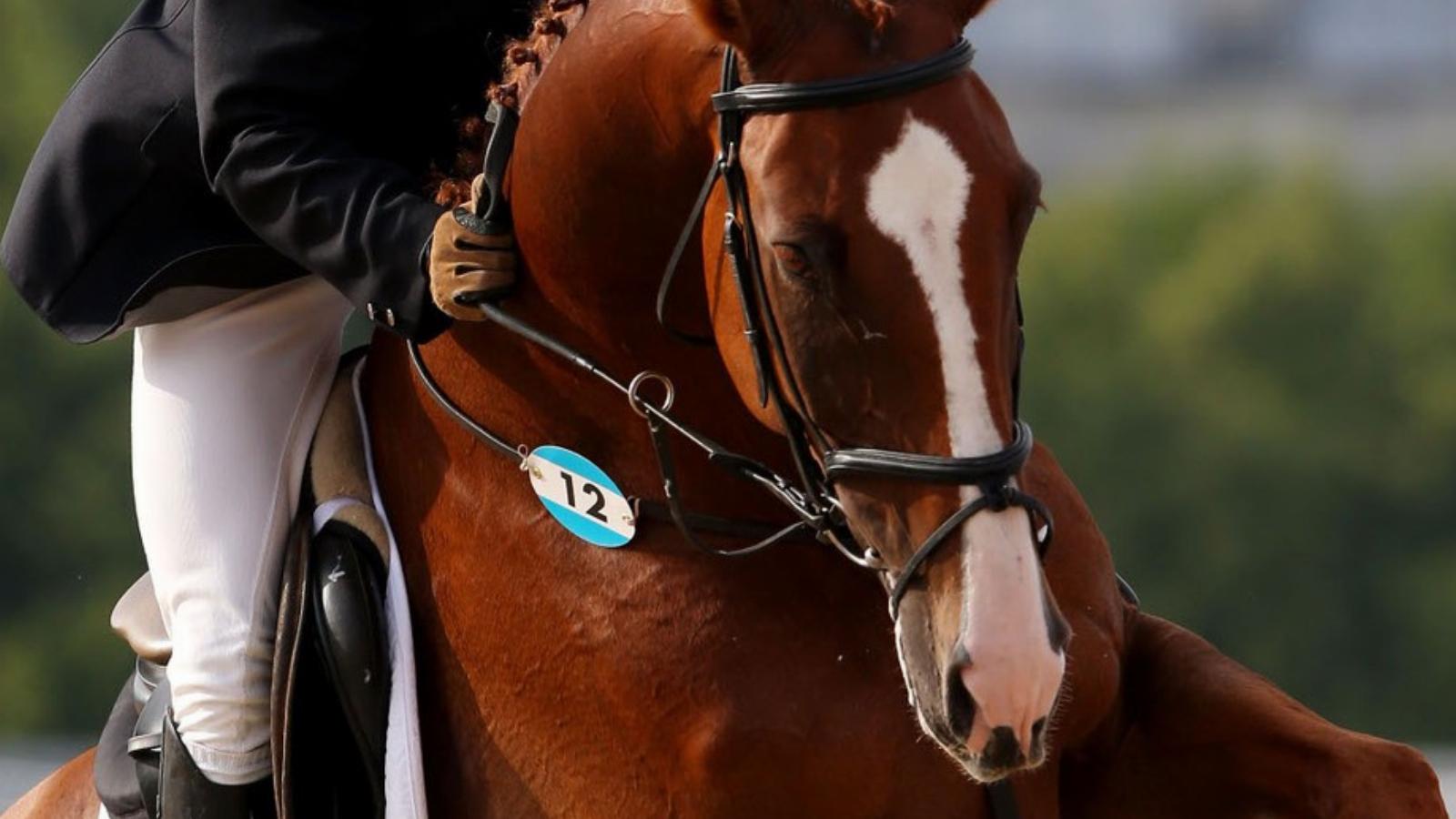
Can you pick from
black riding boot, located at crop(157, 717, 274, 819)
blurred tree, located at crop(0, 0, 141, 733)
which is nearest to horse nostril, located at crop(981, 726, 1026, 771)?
black riding boot, located at crop(157, 717, 274, 819)

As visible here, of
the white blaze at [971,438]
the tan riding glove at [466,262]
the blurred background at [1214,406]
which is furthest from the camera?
the blurred background at [1214,406]

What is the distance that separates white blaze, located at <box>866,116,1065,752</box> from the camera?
3939 mm

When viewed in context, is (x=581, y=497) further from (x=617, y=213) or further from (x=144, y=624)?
(x=144, y=624)

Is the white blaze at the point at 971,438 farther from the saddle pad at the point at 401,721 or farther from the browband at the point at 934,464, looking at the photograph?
the saddle pad at the point at 401,721

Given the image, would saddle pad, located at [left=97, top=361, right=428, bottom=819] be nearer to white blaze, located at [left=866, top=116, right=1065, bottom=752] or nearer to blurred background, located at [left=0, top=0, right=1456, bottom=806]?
white blaze, located at [left=866, top=116, right=1065, bottom=752]

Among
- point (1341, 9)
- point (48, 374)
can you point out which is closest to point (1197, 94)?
point (1341, 9)

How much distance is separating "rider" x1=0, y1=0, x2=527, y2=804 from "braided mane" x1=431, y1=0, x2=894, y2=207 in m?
0.09

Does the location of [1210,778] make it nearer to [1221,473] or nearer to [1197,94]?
[1221,473]

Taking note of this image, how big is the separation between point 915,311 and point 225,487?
1.53 meters

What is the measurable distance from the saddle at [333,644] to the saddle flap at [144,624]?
174 millimetres

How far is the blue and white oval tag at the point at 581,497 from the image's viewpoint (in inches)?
184

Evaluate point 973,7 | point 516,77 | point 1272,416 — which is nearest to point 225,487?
point 516,77

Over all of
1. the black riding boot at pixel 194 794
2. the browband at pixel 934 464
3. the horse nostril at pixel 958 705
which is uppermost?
the browband at pixel 934 464

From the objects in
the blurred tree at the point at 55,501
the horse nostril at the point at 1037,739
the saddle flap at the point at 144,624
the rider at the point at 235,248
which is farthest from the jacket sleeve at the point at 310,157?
the blurred tree at the point at 55,501
